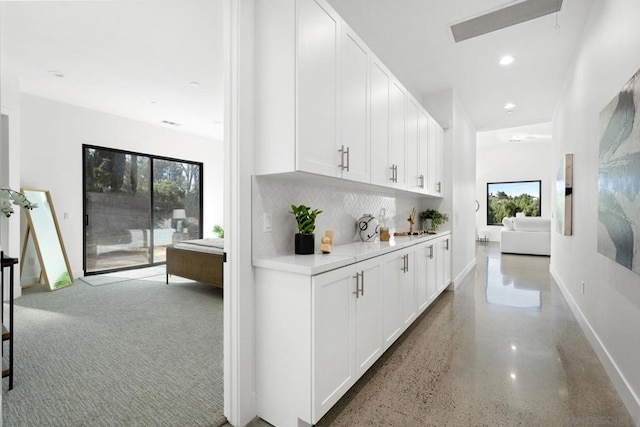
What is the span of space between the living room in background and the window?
10.0 metres

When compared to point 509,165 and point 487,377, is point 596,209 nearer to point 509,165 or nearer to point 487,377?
point 487,377

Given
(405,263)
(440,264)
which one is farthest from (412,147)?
(440,264)

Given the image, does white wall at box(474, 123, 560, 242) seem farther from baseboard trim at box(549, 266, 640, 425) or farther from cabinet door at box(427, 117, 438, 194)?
baseboard trim at box(549, 266, 640, 425)

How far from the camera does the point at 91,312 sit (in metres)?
3.51

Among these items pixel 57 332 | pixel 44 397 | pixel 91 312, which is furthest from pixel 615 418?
pixel 91 312

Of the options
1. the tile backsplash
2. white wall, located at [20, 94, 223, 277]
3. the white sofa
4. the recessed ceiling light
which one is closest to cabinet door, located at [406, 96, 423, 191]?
the tile backsplash

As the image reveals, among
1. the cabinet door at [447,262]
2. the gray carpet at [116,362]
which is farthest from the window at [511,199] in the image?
the gray carpet at [116,362]

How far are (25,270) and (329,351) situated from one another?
5.32 metres

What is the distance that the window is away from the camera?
34.3ft

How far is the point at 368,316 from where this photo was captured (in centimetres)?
211

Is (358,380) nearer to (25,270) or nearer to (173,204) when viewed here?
(25,270)

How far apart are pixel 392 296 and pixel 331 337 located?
94 centimetres

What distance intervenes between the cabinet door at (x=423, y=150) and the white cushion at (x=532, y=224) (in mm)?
5838

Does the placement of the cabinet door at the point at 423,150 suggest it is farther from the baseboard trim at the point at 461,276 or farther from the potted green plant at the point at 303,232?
the potted green plant at the point at 303,232
